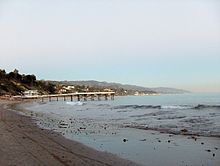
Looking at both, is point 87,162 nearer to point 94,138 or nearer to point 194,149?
point 194,149

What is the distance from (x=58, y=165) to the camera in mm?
8492

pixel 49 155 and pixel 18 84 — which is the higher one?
pixel 18 84

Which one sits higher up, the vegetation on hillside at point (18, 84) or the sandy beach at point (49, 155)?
the vegetation on hillside at point (18, 84)

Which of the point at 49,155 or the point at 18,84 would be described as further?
the point at 18,84

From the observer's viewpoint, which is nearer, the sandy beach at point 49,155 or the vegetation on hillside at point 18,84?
the sandy beach at point 49,155

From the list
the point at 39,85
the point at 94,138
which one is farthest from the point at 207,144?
the point at 39,85

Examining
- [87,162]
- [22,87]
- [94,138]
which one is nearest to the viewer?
[87,162]

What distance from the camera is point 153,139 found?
15.0 meters

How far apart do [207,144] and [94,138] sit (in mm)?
4895

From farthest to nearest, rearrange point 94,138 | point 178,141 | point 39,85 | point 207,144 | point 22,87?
point 39,85 < point 22,87 < point 94,138 < point 178,141 < point 207,144

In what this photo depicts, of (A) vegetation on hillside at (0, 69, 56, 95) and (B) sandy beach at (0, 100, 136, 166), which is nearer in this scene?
(B) sandy beach at (0, 100, 136, 166)

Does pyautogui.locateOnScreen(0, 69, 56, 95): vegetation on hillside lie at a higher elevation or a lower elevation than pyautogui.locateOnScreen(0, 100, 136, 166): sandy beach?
higher

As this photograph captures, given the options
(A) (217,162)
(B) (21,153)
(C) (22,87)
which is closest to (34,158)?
(B) (21,153)

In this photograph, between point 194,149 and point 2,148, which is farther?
point 194,149
